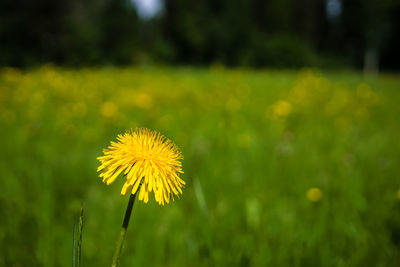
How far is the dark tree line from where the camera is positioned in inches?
378

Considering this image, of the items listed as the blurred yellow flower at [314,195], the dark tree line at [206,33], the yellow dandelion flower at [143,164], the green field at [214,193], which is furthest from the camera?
the dark tree line at [206,33]

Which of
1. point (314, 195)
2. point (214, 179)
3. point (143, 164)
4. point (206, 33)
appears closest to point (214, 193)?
point (214, 179)

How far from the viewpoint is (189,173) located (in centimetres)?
172

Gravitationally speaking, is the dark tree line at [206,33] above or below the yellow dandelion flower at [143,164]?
above

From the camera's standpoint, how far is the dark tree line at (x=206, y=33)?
9.59 metres

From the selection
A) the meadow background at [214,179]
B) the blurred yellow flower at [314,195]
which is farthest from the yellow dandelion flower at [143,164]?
the blurred yellow flower at [314,195]

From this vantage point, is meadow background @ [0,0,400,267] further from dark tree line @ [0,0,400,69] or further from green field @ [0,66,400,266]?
dark tree line @ [0,0,400,69]

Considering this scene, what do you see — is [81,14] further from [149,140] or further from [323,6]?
[323,6]

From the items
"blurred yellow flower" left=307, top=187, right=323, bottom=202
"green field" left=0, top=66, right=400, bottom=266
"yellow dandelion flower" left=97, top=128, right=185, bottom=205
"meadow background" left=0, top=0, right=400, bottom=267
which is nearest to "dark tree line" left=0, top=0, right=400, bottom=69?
"meadow background" left=0, top=0, right=400, bottom=267

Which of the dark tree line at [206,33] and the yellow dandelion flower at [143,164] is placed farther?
the dark tree line at [206,33]

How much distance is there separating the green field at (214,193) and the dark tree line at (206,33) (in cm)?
771

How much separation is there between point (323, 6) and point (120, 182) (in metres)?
30.4

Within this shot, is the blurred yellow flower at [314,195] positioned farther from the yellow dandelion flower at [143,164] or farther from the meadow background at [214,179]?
the yellow dandelion flower at [143,164]

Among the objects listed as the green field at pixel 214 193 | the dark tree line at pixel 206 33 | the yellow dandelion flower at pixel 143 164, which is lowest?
the green field at pixel 214 193
